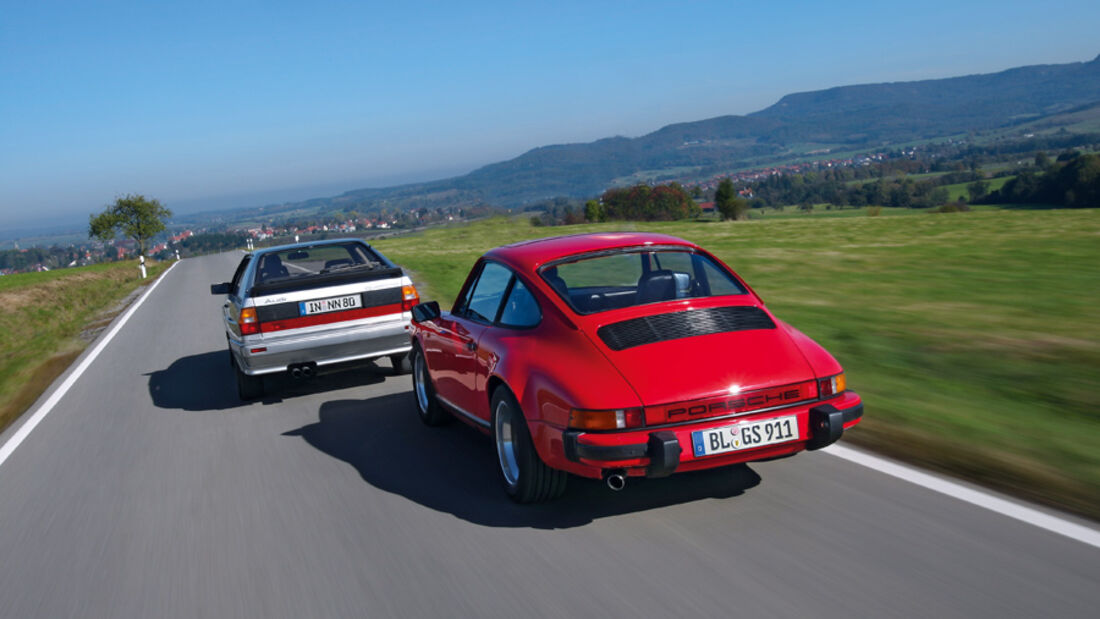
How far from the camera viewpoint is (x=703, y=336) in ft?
14.3

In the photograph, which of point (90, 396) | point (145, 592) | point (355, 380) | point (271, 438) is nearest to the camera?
point (145, 592)

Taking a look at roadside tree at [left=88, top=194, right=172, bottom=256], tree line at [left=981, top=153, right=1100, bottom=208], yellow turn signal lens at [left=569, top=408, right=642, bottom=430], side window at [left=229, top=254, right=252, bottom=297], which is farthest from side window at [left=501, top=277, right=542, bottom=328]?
roadside tree at [left=88, top=194, right=172, bottom=256]

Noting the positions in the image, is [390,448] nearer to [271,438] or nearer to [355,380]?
[271,438]

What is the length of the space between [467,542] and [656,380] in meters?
1.22

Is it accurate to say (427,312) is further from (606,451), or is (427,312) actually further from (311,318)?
(606,451)

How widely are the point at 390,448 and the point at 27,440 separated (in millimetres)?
3702

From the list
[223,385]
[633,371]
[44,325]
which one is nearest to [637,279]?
[633,371]

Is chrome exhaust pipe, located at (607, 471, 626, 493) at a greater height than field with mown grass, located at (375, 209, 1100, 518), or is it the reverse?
chrome exhaust pipe, located at (607, 471, 626, 493)

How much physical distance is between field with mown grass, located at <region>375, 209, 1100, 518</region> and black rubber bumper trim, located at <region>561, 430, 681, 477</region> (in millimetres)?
1941

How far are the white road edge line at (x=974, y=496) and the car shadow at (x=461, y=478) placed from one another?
717 millimetres

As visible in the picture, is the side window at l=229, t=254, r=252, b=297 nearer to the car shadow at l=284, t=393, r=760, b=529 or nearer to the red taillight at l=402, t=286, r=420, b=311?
the red taillight at l=402, t=286, r=420, b=311

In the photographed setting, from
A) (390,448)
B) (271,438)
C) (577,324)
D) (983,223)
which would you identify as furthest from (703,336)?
(983,223)

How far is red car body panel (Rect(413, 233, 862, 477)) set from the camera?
397 cm

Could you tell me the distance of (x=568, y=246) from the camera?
533 centimetres
